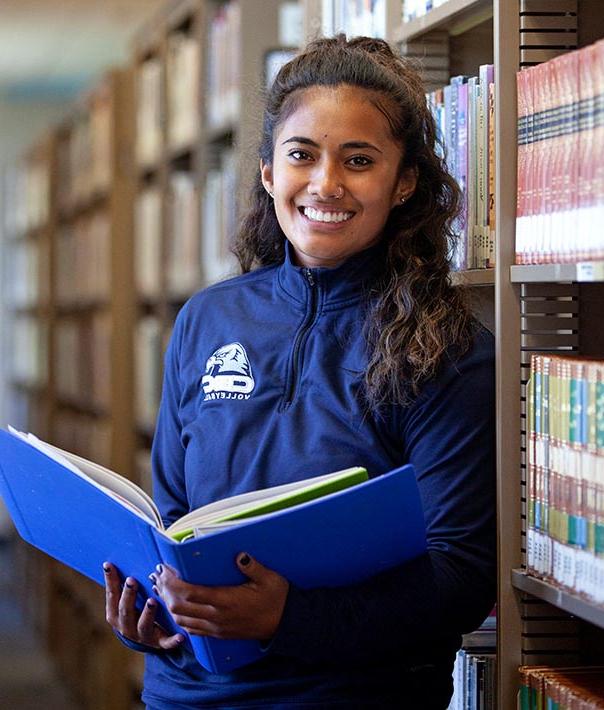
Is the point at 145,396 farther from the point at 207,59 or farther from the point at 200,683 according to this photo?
the point at 200,683

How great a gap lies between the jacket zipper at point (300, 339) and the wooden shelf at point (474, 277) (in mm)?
215

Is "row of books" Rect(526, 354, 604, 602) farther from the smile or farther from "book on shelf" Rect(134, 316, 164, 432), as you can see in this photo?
"book on shelf" Rect(134, 316, 164, 432)

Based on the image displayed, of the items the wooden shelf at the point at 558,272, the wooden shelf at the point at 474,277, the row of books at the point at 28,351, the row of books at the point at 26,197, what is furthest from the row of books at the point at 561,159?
the row of books at the point at 26,197

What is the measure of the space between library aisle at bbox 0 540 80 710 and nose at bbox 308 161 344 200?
3532mm

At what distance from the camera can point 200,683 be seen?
1.47 m

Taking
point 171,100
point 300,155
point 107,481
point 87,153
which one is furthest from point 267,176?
point 87,153

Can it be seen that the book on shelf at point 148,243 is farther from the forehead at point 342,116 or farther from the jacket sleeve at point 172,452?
the forehead at point 342,116

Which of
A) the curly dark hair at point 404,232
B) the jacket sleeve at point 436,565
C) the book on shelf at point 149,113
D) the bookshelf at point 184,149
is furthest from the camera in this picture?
the book on shelf at point 149,113

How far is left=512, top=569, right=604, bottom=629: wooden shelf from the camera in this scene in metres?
1.27

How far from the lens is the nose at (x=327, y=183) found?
1499 mm

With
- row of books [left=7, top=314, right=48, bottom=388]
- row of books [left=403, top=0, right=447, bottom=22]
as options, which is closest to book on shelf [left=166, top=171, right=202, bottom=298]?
row of books [left=403, top=0, right=447, bottom=22]

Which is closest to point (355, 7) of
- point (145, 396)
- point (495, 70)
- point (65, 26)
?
point (495, 70)

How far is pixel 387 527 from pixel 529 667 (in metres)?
0.33

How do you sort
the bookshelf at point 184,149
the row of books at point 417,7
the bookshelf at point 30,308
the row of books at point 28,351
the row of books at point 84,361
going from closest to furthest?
1. the row of books at point 417,7
2. the bookshelf at point 184,149
3. the row of books at point 84,361
4. the bookshelf at point 30,308
5. the row of books at point 28,351
